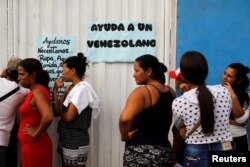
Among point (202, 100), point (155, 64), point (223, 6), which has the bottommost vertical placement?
point (202, 100)

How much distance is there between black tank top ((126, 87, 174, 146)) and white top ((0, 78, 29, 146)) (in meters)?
1.37

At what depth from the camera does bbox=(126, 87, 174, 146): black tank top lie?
10.1 feet

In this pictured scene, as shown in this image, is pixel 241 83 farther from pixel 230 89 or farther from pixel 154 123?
pixel 154 123

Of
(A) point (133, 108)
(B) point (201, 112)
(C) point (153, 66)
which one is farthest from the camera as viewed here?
(C) point (153, 66)

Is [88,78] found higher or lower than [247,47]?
lower

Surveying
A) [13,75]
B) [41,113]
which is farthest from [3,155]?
[13,75]

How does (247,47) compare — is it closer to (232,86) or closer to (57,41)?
(232,86)

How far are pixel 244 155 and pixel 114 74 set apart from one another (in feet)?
6.23

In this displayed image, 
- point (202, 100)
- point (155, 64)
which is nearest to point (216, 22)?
point (155, 64)

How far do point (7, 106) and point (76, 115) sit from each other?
0.71 meters

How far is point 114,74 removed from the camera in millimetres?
4383

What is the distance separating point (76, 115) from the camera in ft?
12.5

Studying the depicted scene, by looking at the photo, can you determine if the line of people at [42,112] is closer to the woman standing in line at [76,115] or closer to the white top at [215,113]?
the woman standing in line at [76,115]

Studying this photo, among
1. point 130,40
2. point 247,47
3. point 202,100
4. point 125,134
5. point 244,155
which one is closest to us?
point 202,100
